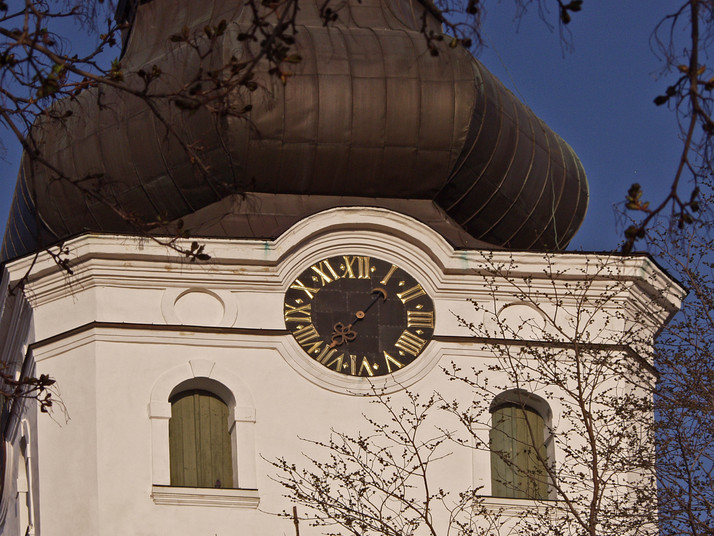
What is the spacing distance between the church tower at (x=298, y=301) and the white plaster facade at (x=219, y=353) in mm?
19

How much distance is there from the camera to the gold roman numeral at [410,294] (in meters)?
18.7

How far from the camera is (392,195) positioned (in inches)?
760

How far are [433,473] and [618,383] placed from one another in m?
1.78

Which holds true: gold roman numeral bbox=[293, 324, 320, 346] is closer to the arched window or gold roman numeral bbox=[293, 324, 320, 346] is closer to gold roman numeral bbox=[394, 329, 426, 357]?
gold roman numeral bbox=[394, 329, 426, 357]

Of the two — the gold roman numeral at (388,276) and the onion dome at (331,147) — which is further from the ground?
the onion dome at (331,147)

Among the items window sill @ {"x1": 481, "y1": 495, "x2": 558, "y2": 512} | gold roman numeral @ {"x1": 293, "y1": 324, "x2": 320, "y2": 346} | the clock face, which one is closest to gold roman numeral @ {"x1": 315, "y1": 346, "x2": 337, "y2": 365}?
the clock face

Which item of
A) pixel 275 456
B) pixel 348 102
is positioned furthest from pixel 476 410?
pixel 348 102

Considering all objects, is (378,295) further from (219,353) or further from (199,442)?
(199,442)

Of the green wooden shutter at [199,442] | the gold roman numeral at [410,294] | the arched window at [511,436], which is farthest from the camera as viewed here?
the gold roman numeral at [410,294]

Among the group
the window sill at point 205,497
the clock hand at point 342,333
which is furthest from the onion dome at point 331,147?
the window sill at point 205,497

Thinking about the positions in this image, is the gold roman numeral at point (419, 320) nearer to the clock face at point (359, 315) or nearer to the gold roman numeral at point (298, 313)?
the clock face at point (359, 315)

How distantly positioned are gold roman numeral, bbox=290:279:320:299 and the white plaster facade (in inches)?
3.7

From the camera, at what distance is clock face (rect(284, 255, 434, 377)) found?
18344 mm

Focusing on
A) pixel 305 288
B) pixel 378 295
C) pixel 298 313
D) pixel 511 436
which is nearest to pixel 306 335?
pixel 298 313
